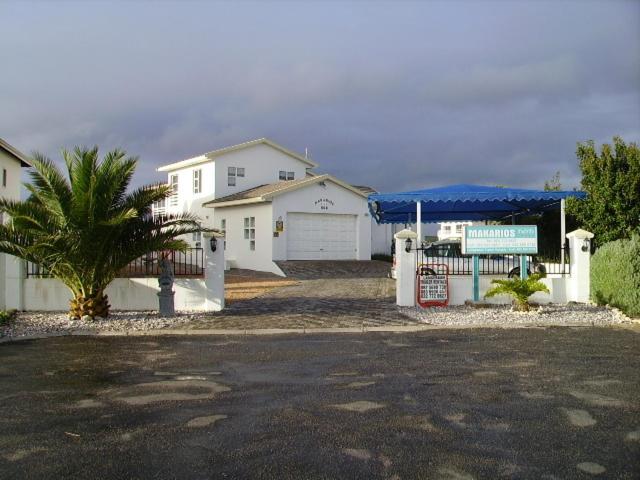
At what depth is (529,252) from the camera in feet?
48.4

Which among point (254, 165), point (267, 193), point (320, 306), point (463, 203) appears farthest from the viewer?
point (254, 165)

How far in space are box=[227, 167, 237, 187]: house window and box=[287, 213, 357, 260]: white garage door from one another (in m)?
5.91

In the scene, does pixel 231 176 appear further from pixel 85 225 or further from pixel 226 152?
pixel 85 225

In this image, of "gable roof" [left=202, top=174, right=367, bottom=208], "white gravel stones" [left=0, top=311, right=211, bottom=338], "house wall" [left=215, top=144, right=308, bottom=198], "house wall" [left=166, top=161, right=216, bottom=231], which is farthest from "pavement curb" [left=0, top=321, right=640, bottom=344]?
"house wall" [left=215, top=144, right=308, bottom=198]

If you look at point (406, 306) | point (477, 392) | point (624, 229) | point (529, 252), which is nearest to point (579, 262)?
point (529, 252)

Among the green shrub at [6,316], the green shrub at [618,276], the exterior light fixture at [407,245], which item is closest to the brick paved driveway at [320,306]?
the exterior light fixture at [407,245]

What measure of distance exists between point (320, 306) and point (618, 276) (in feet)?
22.9

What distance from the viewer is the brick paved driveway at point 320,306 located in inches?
491

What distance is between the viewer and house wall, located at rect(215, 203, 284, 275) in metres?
26.4

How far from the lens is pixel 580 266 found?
1527 centimetres

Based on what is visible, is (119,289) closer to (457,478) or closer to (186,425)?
(186,425)

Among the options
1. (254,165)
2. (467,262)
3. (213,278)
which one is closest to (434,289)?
(467,262)

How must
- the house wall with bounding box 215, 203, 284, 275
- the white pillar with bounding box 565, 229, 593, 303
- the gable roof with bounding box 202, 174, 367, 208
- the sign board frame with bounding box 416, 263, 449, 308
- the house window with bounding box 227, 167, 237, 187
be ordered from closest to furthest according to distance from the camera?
the sign board frame with bounding box 416, 263, 449, 308 → the white pillar with bounding box 565, 229, 593, 303 → the gable roof with bounding box 202, 174, 367, 208 → the house wall with bounding box 215, 203, 284, 275 → the house window with bounding box 227, 167, 237, 187

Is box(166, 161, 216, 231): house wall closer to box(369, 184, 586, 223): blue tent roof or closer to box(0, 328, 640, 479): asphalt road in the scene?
box(369, 184, 586, 223): blue tent roof
